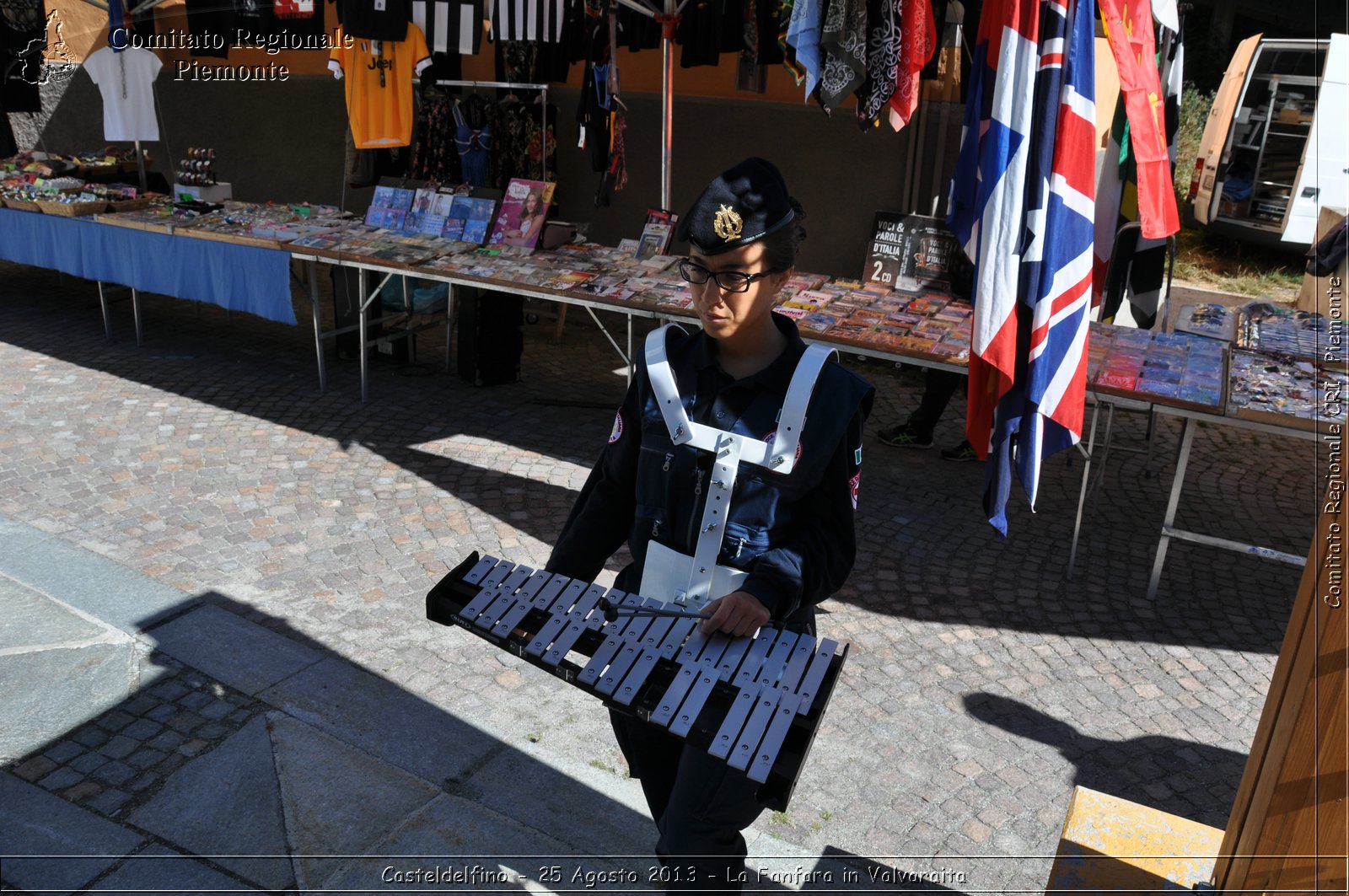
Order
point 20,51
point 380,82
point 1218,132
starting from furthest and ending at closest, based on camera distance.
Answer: point 1218,132, point 20,51, point 380,82

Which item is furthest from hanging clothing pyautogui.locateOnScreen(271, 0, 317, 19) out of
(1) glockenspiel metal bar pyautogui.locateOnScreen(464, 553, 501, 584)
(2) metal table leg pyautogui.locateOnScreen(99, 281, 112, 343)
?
(1) glockenspiel metal bar pyautogui.locateOnScreen(464, 553, 501, 584)

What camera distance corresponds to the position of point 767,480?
2.39 meters

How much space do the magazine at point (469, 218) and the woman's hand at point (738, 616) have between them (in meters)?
5.91

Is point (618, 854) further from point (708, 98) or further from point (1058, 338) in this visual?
point (708, 98)

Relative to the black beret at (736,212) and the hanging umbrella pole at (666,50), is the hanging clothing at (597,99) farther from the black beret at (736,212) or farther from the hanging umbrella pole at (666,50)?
the black beret at (736,212)

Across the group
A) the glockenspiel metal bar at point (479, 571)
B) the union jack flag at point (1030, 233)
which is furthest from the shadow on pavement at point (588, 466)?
the glockenspiel metal bar at point (479, 571)

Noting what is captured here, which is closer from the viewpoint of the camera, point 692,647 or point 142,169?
point 692,647

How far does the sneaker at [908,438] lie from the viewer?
7016 millimetres

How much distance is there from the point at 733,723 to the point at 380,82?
7970 millimetres

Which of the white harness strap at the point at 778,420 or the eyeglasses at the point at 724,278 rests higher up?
the eyeglasses at the point at 724,278

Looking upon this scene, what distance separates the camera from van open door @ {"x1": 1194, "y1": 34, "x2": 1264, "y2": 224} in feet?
36.6

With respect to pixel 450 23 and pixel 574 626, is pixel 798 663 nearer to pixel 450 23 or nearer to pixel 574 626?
pixel 574 626

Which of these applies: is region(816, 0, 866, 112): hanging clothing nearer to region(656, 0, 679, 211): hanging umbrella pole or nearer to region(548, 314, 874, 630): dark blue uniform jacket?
region(656, 0, 679, 211): hanging umbrella pole

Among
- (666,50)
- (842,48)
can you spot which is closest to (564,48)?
(666,50)
